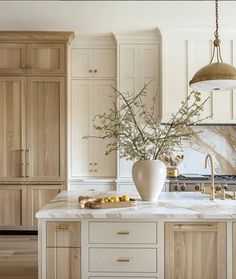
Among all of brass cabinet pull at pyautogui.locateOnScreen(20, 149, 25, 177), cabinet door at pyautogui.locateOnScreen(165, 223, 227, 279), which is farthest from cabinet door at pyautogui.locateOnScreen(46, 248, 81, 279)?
brass cabinet pull at pyautogui.locateOnScreen(20, 149, 25, 177)

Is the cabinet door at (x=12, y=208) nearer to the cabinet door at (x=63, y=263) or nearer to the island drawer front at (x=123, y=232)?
the cabinet door at (x=63, y=263)

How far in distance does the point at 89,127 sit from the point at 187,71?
1.50 meters

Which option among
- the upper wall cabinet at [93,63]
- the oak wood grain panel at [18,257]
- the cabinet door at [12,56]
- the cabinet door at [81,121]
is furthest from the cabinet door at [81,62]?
the oak wood grain panel at [18,257]

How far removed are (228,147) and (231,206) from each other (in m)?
2.71

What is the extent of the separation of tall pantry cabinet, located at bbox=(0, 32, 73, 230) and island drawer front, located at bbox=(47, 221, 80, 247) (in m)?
2.30

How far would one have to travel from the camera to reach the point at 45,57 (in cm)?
454

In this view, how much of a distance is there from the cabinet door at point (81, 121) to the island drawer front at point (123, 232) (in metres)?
2.75

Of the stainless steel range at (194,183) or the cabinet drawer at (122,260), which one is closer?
the cabinet drawer at (122,260)

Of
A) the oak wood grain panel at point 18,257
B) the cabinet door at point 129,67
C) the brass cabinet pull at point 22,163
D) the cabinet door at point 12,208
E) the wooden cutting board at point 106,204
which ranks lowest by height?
the oak wood grain panel at point 18,257

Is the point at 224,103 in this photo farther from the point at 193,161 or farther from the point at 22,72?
the point at 22,72

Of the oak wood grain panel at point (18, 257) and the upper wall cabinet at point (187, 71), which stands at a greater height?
the upper wall cabinet at point (187, 71)

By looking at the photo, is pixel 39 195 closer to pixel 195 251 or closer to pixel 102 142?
pixel 102 142

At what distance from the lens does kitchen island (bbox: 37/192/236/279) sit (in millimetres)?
2205

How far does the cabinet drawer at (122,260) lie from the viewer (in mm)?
2219
